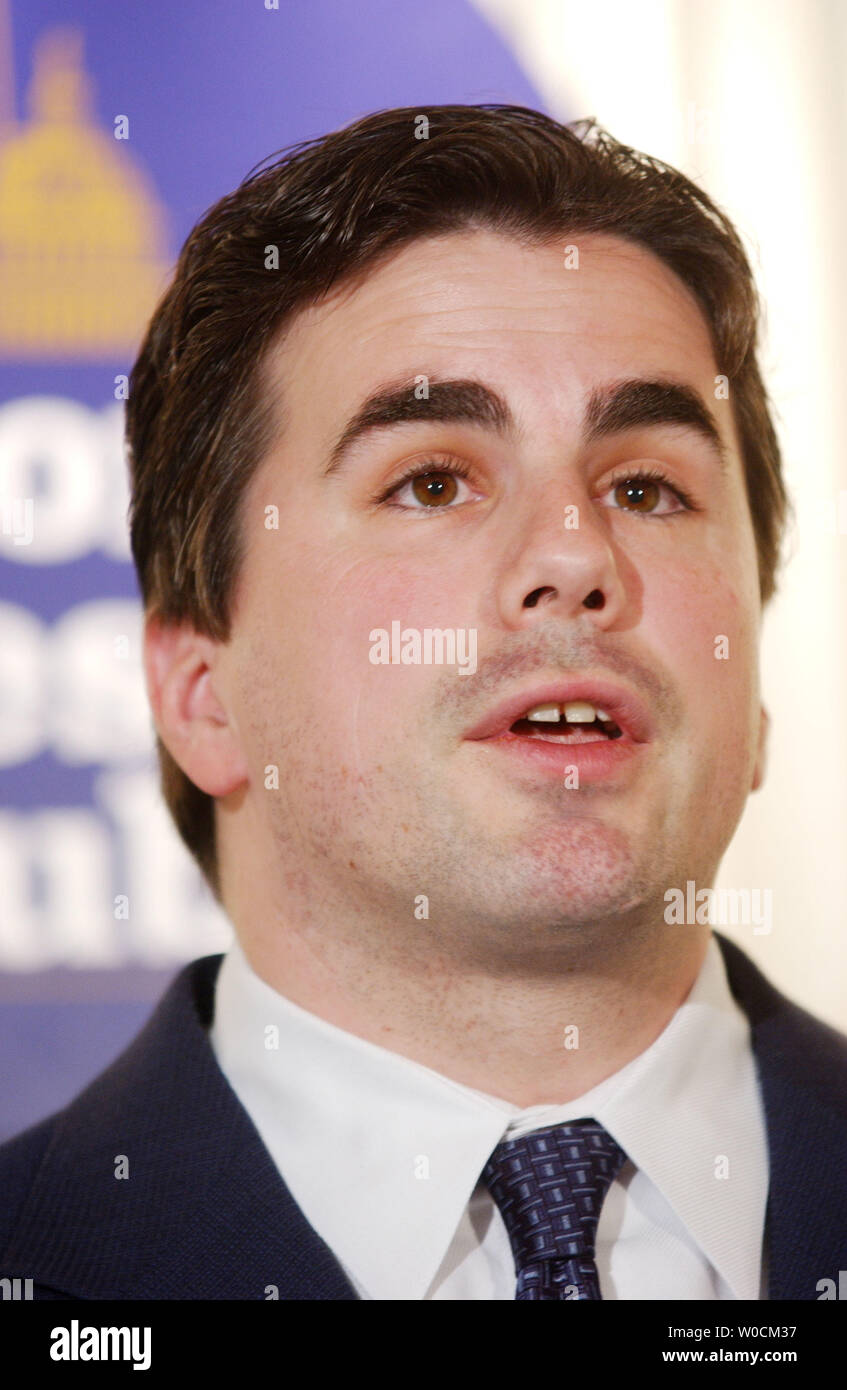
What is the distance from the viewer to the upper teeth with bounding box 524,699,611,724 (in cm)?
152

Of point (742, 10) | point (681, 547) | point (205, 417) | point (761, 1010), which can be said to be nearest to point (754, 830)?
point (761, 1010)

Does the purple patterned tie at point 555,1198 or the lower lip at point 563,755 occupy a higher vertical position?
the lower lip at point 563,755

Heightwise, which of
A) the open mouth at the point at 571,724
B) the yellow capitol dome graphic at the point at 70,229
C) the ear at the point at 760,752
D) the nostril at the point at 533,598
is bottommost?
the ear at the point at 760,752

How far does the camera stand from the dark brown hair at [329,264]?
169 cm

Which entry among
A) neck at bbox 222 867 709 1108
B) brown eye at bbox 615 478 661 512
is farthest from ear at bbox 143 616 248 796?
brown eye at bbox 615 478 661 512

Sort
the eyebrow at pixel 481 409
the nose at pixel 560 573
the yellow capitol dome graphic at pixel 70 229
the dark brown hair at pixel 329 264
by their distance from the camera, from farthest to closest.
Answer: the yellow capitol dome graphic at pixel 70 229, the dark brown hair at pixel 329 264, the eyebrow at pixel 481 409, the nose at pixel 560 573

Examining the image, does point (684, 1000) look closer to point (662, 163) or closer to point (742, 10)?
point (662, 163)

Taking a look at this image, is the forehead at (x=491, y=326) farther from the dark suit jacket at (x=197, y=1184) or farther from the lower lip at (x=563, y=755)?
the dark suit jacket at (x=197, y=1184)

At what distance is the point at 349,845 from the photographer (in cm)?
158

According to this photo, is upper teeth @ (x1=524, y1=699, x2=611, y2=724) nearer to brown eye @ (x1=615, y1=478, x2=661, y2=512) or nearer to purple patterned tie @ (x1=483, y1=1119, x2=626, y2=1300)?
brown eye @ (x1=615, y1=478, x2=661, y2=512)

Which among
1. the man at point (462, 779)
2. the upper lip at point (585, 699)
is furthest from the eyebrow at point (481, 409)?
the upper lip at point (585, 699)

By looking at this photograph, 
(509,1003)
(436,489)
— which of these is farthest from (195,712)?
(509,1003)

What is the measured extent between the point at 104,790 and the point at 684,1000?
931 millimetres

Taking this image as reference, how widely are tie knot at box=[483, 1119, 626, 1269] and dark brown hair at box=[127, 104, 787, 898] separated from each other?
583 mm
